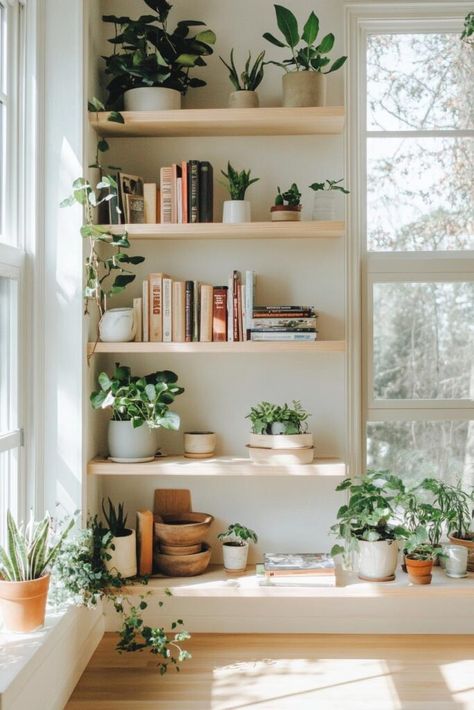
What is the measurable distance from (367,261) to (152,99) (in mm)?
1068

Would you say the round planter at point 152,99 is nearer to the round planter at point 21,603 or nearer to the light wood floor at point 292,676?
the round planter at point 21,603

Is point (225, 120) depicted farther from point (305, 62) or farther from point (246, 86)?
point (305, 62)

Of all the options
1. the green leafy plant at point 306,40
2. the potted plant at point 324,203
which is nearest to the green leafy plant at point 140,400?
the potted plant at point 324,203

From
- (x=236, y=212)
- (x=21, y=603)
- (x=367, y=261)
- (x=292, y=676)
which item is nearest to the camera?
(x=21, y=603)

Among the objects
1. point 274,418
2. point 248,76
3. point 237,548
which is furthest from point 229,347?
point 248,76

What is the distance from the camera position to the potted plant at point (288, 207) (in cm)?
291

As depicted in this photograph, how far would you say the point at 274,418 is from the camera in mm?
2932

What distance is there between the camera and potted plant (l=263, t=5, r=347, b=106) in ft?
9.30

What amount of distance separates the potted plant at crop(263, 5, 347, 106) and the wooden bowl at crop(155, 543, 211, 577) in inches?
69.4

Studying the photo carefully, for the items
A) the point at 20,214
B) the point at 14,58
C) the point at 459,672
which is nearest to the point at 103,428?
the point at 20,214

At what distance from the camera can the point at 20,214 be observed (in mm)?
2621

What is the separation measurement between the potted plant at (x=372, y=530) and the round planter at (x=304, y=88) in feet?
4.70

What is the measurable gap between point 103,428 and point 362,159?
5.01 ft

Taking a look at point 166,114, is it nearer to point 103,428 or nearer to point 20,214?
point 20,214
